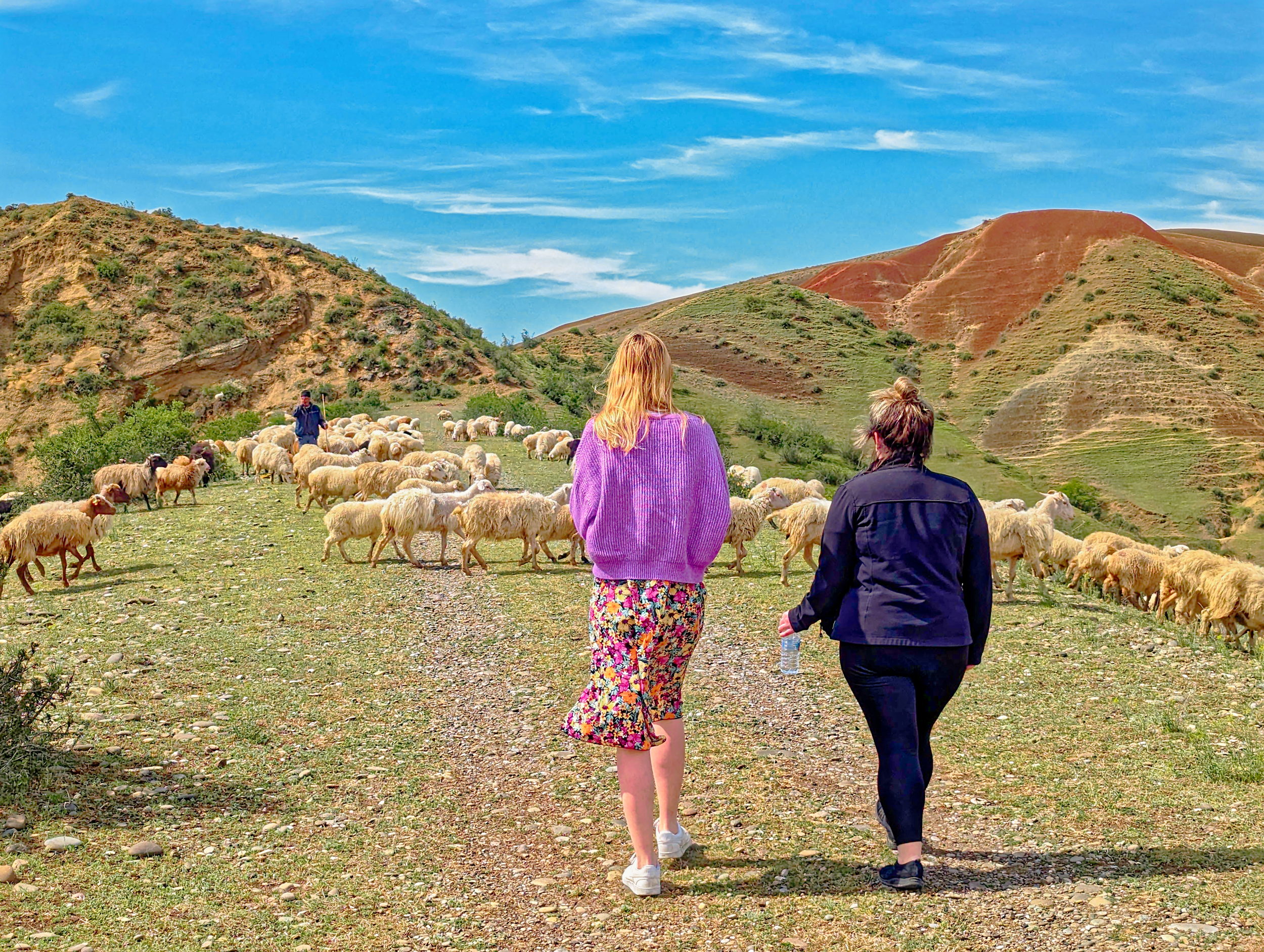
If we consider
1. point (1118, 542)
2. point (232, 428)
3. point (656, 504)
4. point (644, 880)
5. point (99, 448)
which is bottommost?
point (644, 880)

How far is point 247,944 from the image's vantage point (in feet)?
14.4

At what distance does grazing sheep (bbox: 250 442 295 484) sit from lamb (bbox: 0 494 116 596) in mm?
9413

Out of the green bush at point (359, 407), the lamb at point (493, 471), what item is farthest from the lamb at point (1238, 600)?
the green bush at point (359, 407)

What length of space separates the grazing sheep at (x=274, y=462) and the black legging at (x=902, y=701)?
19.9 metres

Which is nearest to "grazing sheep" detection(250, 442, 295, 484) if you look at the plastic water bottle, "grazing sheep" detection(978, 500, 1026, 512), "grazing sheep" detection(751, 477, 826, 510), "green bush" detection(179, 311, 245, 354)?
"grazing sheep" detection(751, 477, 826, 510)

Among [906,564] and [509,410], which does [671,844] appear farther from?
[509,410]

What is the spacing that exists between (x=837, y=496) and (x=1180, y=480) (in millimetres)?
66300

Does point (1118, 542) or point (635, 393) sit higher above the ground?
point (635, 393)

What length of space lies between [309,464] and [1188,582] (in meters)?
14.8

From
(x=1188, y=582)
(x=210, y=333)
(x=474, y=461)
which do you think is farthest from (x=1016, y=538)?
(x=210, y=333)

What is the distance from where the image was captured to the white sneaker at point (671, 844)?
498 cm

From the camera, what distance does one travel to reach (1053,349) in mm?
89625

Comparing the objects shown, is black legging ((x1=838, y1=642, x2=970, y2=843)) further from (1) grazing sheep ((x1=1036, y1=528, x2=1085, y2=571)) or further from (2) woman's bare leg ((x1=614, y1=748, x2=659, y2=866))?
(1) grazing sheep ((x1=1036, y1=528, x2=1085, y2=571))

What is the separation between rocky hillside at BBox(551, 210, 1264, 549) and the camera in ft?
215
